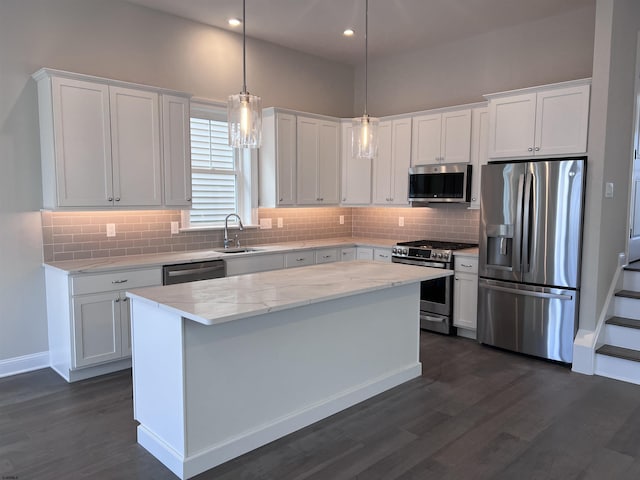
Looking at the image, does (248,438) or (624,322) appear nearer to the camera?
(248,438)

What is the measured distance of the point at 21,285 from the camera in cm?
402

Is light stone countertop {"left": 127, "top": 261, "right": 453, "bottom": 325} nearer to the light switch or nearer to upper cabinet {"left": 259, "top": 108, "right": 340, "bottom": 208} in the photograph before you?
the light switch

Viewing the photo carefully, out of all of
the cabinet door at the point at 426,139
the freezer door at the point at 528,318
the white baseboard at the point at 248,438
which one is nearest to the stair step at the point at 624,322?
the freezer door at the point at 528,318

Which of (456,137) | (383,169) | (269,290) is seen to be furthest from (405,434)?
(383,169)

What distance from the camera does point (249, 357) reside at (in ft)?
9.11

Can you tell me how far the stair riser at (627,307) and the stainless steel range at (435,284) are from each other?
1.49 metres

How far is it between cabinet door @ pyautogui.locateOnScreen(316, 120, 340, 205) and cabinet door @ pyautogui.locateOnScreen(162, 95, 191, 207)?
6.01 ft

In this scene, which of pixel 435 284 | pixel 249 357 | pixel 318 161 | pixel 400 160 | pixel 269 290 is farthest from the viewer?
pixel 318 161

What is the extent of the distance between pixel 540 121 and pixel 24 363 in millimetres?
4994

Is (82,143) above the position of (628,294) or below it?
above

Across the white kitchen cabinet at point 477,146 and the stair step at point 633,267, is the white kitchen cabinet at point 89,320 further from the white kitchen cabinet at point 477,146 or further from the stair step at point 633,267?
the stair step at point 633,267

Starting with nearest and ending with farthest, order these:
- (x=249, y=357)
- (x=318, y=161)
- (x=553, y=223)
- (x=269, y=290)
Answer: (x=249, y=357) → (x=269, y=290) → (x=553, y=223) → (x=318, y=161)

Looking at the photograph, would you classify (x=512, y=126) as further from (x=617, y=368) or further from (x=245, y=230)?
(x=245, y=230)

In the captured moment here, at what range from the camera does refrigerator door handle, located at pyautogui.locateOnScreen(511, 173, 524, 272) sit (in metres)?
4.35
